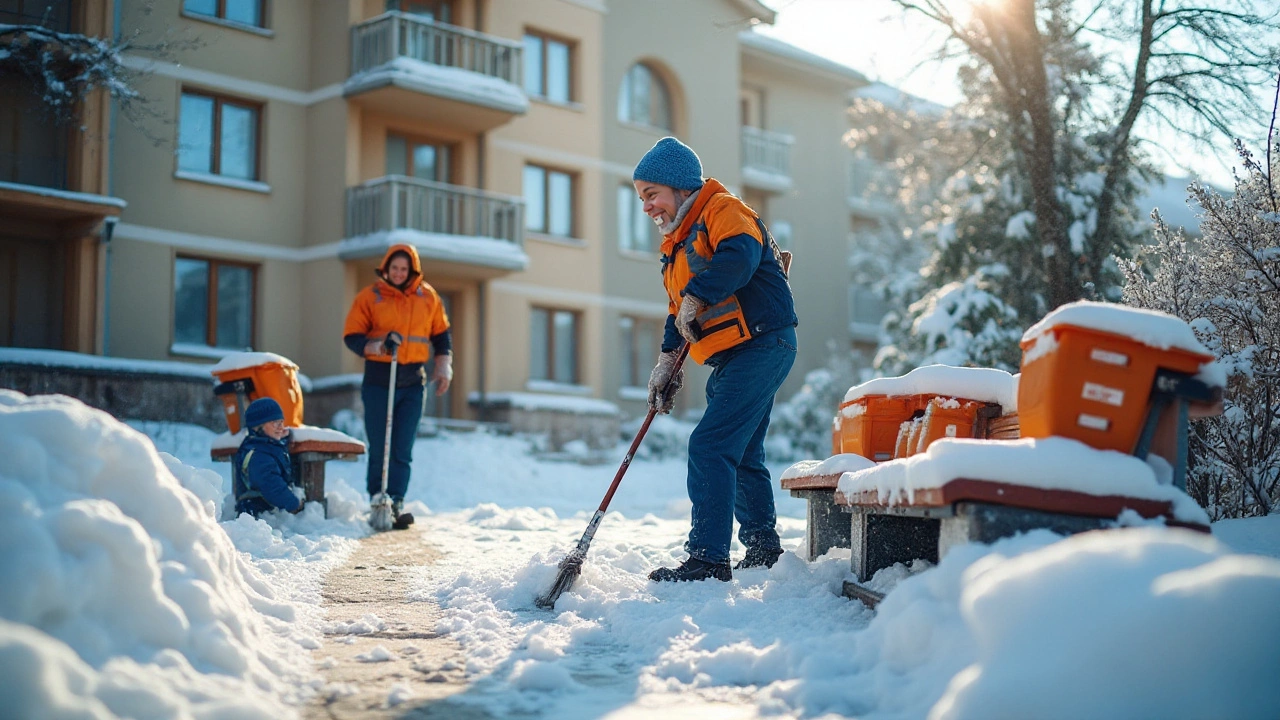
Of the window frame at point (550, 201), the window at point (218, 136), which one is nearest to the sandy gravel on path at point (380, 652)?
the window at point (218, 136)

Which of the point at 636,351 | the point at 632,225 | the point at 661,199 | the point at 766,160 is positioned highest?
the point at 766,160

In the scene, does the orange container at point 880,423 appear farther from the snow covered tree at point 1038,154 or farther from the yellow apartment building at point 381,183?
the yellow apartment building at point 381,183

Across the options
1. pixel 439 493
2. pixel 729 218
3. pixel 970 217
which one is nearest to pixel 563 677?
pixel 729 218

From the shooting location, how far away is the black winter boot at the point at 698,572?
5109 millimetres

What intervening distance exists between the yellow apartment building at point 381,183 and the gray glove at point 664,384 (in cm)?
1021

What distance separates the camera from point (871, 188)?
101 ft

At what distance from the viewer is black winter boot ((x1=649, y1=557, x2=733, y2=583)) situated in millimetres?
5109

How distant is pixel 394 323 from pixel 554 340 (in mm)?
13752

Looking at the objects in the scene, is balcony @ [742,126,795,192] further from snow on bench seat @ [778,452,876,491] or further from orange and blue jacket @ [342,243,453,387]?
snow on bench seat @ [778,452,876,491]

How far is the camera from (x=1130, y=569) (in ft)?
8.78

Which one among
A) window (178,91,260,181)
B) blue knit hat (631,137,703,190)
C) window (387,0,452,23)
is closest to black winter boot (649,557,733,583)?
blue knit hat (631,137,703,190)

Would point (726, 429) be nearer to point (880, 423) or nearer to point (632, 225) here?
point (880, 423)

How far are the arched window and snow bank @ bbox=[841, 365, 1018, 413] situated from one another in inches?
762

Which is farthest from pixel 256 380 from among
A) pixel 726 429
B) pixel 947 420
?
pixel 947 420
